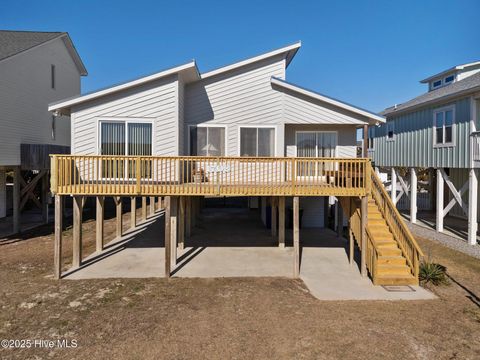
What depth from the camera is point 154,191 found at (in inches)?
428

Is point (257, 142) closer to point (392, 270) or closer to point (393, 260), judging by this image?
point (393, 260)

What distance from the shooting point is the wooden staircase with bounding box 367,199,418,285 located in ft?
32.9

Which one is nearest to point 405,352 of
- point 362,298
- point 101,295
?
point 362,298

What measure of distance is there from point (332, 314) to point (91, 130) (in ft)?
32.6

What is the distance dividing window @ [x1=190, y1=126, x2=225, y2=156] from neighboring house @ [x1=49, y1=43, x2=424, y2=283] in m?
0.04

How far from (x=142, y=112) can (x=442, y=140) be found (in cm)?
1388

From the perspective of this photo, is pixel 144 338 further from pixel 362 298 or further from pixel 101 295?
pixel 362 298

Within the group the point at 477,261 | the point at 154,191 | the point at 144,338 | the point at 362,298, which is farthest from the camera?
the point at 477,261

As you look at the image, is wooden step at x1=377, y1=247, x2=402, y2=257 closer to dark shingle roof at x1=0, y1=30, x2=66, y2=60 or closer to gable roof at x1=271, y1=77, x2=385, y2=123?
gable roof at x1=271, y1=77, x2=385, y2=123

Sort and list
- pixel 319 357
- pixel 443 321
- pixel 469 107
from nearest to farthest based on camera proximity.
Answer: pixel 319 357 < pixel 443 321 < pixel 469 107

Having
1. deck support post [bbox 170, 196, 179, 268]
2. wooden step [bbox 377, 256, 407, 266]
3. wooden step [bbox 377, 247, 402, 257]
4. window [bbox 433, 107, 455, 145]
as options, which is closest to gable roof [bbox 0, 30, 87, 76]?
deck support post [bbox 170, 196, 179, 268]

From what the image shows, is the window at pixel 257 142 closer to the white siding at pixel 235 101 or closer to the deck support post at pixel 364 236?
the white siding at pixel 235 101

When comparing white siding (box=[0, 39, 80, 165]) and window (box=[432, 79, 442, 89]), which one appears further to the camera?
window (box=[432, 79, 442, 89])

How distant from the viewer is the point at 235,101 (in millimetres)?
14891
